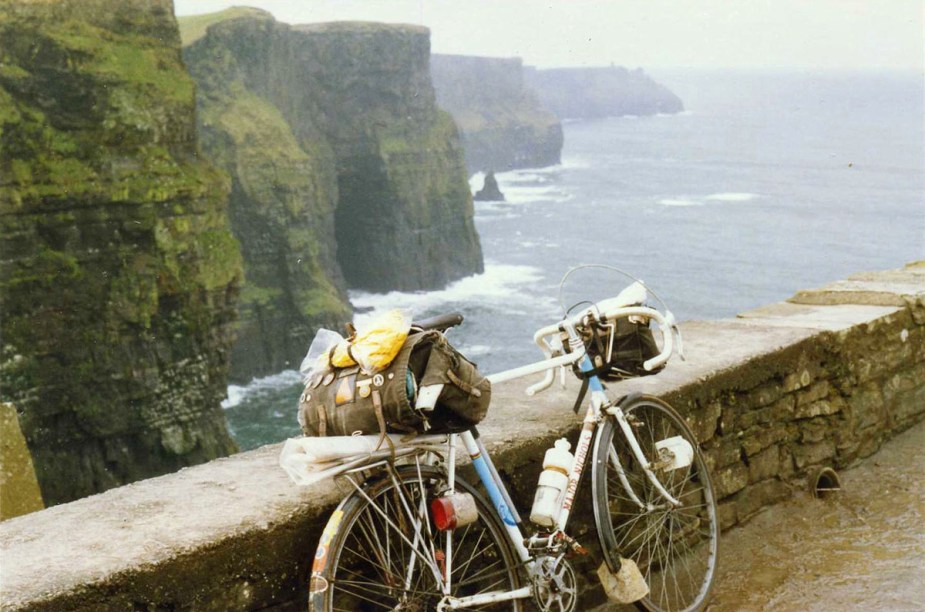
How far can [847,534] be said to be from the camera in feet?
15.9

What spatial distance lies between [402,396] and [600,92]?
574ft

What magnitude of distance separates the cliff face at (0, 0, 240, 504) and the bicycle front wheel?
39.1 m

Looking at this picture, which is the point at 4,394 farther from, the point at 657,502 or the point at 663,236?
the point at 663,236

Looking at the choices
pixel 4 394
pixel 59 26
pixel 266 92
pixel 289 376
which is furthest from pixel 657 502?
pixel 266 92

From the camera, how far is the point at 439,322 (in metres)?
2.93

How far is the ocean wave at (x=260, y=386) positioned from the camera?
64.8 m

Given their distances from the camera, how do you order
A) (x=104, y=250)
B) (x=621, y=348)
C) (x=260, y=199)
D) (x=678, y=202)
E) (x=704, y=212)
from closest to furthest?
(x=621, y=348) < (x=104, y=250) < (x=260, y=199) < (x=704, y=212) < (x=678, y=202)

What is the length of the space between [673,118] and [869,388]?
19535 cm

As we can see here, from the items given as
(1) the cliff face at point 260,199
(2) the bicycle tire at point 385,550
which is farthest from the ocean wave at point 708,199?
(2) the bicycle tire at point 385,550

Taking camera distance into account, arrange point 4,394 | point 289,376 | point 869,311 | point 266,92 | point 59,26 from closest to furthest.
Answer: point 869,311 → point 4,394 → point 59,26 → point 289,376 → point 266,92

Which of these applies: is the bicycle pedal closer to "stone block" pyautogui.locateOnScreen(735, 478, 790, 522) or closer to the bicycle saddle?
the bicycle saddle

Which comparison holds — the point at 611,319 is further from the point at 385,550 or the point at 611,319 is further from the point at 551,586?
the point at 385,550

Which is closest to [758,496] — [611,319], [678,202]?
[611,319]

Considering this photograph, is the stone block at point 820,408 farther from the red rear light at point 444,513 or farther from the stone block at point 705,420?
the red rear light at point 444,513
